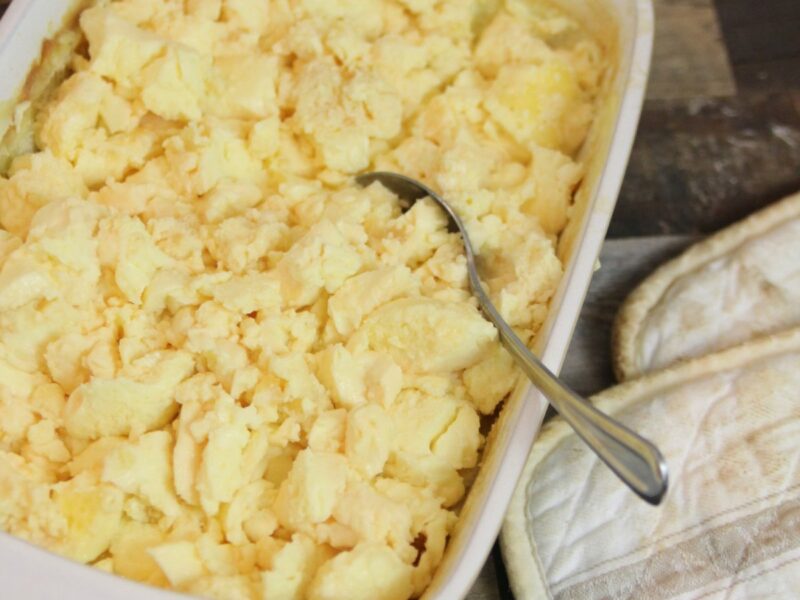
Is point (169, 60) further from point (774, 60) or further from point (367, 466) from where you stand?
point (774, 60)

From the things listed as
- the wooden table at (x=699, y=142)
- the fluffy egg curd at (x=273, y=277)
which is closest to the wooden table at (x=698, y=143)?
the wooden table at (x=699, y=142)

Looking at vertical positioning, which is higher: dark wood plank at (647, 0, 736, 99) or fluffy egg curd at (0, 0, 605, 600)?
fluffy egg curd at (0, 0, 605, 600)

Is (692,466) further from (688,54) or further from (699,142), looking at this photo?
(688,54)

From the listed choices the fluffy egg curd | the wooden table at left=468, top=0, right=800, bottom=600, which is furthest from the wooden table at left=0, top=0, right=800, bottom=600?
the fluffy egg curd

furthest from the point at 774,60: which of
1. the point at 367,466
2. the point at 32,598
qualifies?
the point at 32,598

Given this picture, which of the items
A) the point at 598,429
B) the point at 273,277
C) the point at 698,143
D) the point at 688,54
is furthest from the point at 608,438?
the point at 688,54

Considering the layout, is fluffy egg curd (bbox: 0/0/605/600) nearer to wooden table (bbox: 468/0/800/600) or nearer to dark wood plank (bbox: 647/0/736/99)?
wooden table (bbox: 468/0/800/600)

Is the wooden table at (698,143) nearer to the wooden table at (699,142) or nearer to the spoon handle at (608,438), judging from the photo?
the wooden table at (699,142)
